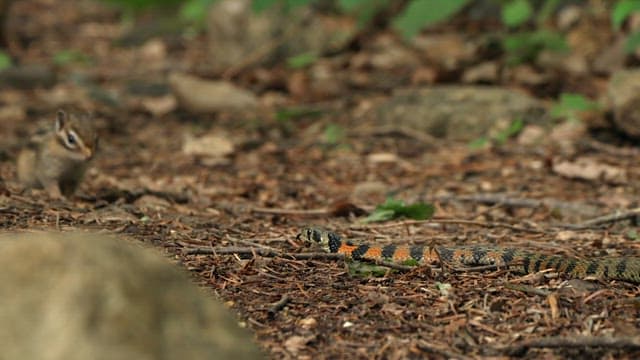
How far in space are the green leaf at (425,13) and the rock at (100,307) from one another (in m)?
6.03

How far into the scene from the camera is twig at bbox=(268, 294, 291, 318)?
4.14m

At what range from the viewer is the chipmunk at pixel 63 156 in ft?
22.7

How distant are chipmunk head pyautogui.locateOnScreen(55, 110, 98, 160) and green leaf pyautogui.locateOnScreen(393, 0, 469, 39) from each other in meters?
3.00

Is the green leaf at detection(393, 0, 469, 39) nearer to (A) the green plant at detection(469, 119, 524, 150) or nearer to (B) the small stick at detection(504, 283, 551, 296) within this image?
(A) the green plant at detection(469, 119, 524, 150)

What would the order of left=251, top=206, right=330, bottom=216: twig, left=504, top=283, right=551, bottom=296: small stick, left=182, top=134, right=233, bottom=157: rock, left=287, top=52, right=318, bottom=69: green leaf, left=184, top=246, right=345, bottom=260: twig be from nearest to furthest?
left=504, top=283, right=551, bottom=296: small stick
left=184, top=246, right=345, bottom=260: twig
left=251, top=206, right=330, bottom=216: twig
left=182, top=134, right=233, bottom=157: rock
left=287, top=52, right=318, bottom=69: green leaf

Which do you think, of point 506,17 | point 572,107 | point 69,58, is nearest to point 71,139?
point 572,107

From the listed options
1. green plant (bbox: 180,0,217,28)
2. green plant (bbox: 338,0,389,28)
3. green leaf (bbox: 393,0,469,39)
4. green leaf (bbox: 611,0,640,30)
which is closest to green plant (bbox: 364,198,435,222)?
green leaf (bbox: 393,0,469,39)

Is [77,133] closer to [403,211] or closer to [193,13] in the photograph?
[403,211]

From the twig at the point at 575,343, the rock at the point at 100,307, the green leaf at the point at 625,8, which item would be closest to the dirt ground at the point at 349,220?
the twig at the point at 575,343

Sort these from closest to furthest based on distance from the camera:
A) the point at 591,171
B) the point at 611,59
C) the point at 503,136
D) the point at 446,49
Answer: the point at 591,171
the point at 503,136
the point at 611,59
the point at 446,49

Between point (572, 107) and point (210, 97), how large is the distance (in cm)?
367

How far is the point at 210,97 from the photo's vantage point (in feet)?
34.4

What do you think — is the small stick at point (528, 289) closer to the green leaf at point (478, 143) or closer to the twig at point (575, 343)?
the twig at point (575, 343)

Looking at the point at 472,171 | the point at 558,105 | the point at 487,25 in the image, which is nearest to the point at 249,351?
the point at 472,171
